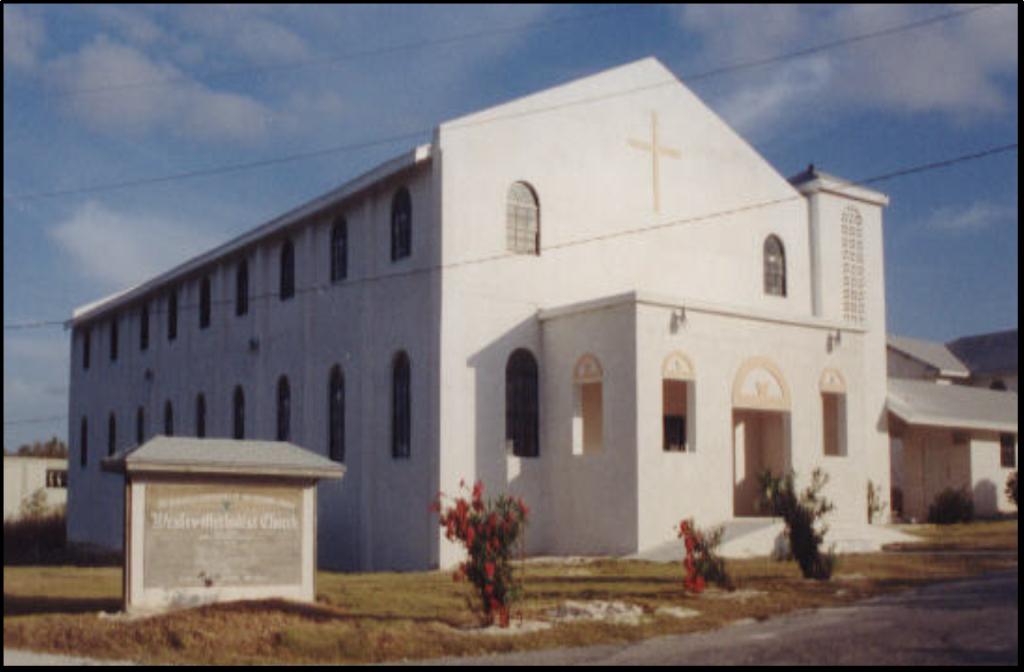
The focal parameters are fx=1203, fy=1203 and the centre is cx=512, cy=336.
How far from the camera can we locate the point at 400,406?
2534cm

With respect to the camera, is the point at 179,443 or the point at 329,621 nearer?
the point at 329,621

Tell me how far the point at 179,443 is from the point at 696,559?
24.3 feet

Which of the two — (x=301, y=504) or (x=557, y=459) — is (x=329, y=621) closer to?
(x=301, y=504)

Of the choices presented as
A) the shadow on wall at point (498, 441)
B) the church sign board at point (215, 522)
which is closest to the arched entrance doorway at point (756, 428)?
the shadow on wall at point (498, 441)

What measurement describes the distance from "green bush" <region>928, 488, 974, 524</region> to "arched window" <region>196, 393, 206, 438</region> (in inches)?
818

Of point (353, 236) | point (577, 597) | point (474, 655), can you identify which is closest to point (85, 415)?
point (353, 236)

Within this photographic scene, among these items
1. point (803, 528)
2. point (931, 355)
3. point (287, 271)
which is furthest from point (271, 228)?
point (931, 355)

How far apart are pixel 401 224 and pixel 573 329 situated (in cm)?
433

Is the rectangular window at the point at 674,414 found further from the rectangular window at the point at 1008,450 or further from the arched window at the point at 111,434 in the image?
the arched window at the point at 111,434

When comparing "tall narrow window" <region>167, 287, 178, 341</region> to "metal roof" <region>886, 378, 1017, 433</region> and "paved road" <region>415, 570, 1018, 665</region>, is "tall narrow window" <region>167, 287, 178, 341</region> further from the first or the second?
"paved road" <region>415, 570, 1018, 665</region>

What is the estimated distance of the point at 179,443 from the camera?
49.7 feet

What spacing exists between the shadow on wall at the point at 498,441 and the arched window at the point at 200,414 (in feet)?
45.9

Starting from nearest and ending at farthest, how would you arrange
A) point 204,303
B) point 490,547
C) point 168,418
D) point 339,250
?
point 490,547 → point 339,250 → point 204,303 → point 168,418

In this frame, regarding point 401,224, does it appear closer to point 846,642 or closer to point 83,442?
point 846,642
